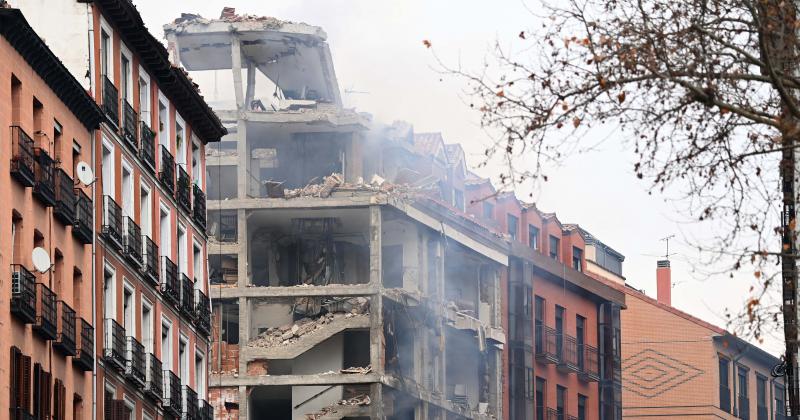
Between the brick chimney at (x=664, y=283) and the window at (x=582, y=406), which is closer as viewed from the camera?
the window at (x=582, y=406)

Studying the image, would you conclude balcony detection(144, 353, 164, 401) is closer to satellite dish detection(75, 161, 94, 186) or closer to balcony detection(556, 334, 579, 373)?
satellite dish detection(75, 161, 94, 186)

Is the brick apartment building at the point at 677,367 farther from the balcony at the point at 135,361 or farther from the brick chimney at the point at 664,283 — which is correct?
the balcony at the point at 135,361

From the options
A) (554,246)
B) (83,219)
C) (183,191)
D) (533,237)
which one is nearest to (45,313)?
(83,219)

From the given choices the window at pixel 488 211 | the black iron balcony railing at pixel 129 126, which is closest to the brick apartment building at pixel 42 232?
the black iron balcony railing at pixel 129 126

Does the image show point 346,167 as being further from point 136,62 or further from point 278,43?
point 136,62

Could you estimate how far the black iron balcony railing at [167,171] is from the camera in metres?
70.6

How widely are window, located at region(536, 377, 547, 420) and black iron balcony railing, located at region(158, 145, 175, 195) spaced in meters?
35.6

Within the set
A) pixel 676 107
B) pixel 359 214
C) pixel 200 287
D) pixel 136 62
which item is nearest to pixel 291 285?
pixel 359 214

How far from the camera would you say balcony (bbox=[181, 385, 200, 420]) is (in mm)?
71312

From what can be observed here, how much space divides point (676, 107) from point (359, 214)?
216 ft

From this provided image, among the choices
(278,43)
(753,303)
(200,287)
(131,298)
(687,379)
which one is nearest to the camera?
(753,303)

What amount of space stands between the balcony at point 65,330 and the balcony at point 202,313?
15.9m

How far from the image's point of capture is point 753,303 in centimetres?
2766

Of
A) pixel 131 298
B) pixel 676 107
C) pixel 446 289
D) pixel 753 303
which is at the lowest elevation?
pixel 753 303
